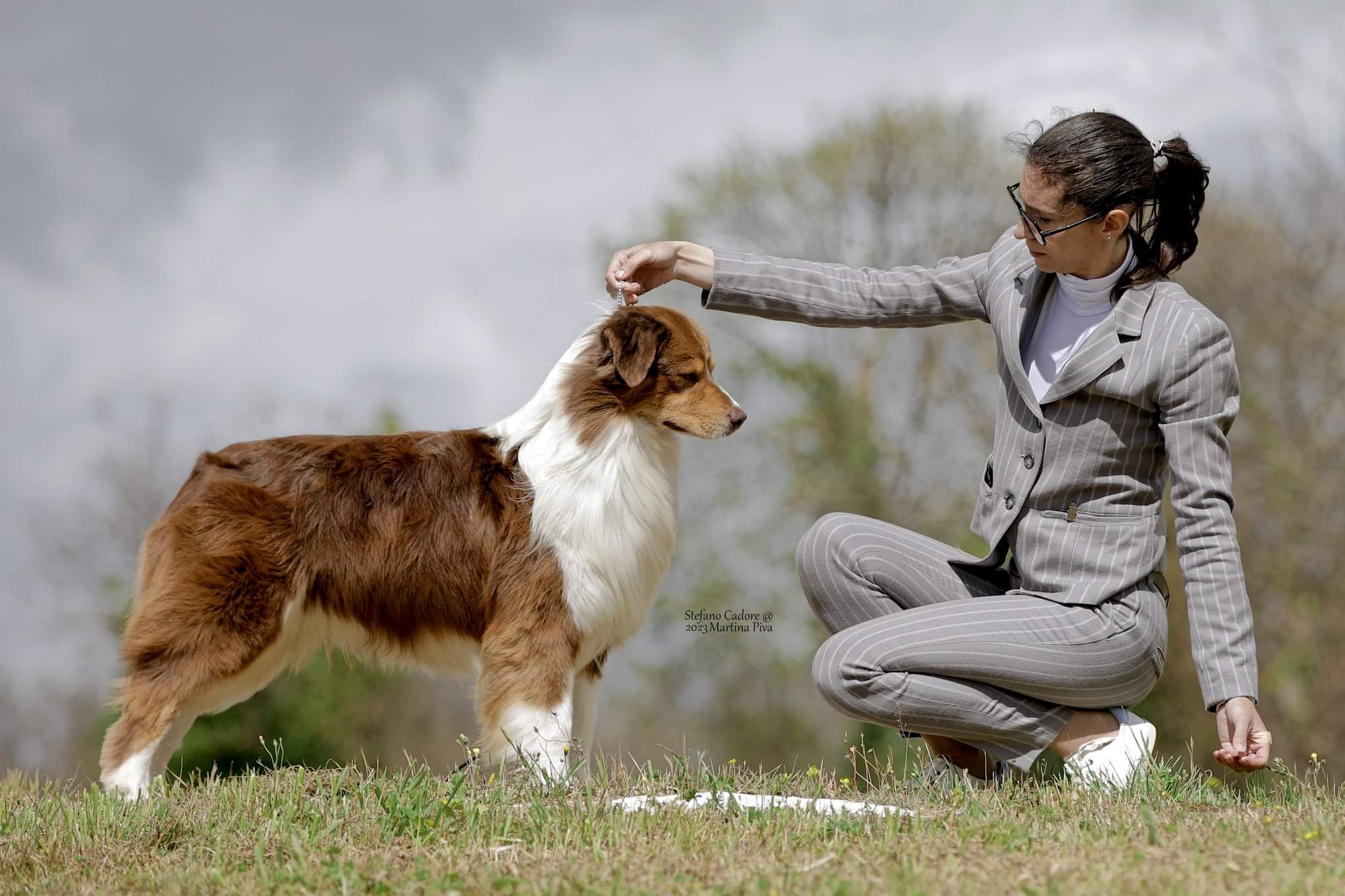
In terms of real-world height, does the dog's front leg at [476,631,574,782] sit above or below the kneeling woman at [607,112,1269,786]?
below

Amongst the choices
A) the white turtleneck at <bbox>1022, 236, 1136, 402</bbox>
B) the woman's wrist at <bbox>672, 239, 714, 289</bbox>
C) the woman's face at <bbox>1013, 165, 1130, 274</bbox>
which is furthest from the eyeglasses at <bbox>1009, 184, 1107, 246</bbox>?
the woman's wrist at <bbox>672, 239, 714, 289</bbox>

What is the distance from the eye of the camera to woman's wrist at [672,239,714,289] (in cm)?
430

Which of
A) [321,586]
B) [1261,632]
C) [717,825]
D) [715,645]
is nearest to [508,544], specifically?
[321,586]

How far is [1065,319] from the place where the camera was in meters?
4.00

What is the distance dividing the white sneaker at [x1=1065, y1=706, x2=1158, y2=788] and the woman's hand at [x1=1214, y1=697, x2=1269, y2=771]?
0.45m

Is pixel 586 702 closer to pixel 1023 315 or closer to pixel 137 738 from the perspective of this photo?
pixel 137 738

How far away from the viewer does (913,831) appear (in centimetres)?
306

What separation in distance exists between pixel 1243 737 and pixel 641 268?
8.21 feet

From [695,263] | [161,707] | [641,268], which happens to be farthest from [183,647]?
[695,263]

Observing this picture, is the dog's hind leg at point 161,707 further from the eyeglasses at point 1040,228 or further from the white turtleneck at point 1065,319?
the eyeglasses at point 1040,228

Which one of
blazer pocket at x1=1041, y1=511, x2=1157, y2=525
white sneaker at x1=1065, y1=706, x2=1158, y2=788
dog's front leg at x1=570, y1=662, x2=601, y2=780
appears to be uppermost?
blazer pocket at x1=1041, y1=511, x2=1157, y2=525

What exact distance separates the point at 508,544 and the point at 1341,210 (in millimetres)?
15301

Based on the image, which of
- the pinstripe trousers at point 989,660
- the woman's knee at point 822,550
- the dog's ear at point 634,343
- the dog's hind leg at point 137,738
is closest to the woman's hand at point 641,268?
the dog's ear at point 634,343

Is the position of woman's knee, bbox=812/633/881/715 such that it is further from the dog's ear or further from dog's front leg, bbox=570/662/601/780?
the dog's ear
